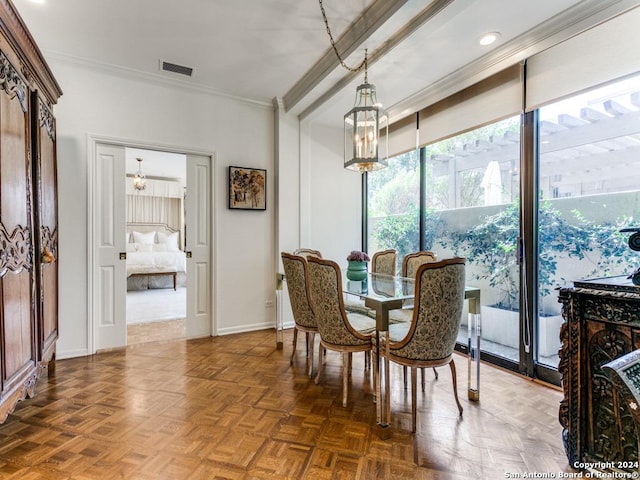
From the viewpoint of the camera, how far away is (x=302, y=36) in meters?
2.80

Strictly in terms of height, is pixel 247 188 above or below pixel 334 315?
above

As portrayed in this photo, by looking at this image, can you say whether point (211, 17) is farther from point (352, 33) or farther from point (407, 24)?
point (407, 24)

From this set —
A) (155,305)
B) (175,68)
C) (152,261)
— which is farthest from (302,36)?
(152,261)

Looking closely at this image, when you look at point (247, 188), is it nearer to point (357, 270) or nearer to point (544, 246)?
point (357, 270)

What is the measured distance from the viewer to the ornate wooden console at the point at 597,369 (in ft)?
4.66

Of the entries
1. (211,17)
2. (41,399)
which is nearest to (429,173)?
(211,17)

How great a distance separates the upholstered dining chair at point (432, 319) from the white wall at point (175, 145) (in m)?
2.46

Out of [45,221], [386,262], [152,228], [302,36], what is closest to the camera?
[45,221]

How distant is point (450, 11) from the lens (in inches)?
86.7

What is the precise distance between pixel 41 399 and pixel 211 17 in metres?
3.10

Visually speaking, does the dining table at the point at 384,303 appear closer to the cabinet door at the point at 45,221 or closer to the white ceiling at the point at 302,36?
the white ceiling at the point at 302,36

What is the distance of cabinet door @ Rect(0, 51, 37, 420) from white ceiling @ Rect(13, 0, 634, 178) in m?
1.13

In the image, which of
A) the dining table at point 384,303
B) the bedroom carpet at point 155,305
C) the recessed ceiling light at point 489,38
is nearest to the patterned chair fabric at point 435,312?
the dining table at point 384,303

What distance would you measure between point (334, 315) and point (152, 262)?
576 cm
